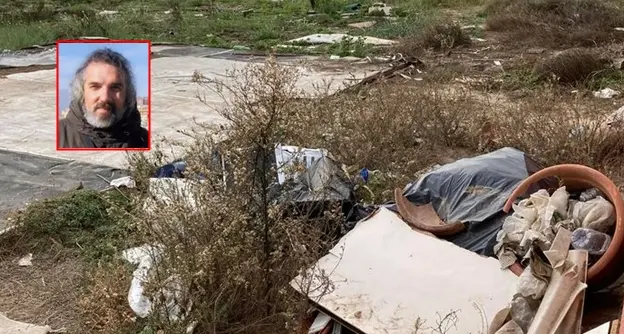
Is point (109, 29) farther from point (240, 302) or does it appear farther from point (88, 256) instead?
point (240, 302)

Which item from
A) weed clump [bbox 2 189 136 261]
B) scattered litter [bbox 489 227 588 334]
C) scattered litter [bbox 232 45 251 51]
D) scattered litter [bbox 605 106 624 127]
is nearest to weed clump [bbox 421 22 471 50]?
scattered litter [bbox 232 45 251 51]

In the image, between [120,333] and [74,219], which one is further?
[74,219]

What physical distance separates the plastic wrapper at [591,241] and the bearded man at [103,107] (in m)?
2.42

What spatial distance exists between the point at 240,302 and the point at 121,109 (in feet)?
4.42

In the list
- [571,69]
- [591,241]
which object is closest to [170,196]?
[591,241]

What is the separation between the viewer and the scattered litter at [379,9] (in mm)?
17312

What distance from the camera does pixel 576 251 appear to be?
3229mm

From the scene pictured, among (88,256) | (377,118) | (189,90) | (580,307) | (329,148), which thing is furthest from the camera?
(189,90)

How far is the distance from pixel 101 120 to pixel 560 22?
10.8 m

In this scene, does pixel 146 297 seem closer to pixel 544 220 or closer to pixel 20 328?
pixel 20 328

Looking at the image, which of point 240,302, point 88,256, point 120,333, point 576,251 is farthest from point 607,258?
point 88,256

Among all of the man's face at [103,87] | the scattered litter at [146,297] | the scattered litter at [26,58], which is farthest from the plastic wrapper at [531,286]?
the scattered litter at [26,58]

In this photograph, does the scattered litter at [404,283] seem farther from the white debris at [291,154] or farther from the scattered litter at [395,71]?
the scattered litter at [395,71]

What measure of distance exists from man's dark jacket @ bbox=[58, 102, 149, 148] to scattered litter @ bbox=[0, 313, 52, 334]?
104 cm
